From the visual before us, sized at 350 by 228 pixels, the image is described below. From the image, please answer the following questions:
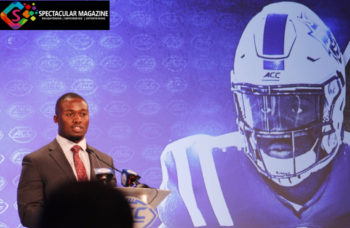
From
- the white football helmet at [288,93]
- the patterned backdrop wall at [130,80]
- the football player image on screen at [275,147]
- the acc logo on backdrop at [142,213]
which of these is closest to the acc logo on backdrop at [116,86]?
the patterned backdrop wall at [130,80]

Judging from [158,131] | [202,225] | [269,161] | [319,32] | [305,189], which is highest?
[319,32]

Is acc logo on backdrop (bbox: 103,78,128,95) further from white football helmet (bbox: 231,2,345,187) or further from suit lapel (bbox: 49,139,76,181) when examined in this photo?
suit lapel (bbox: 49,139,76,181)

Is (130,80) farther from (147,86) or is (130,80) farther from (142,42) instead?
(142,42)

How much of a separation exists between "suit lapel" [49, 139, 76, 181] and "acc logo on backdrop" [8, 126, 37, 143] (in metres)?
1.12

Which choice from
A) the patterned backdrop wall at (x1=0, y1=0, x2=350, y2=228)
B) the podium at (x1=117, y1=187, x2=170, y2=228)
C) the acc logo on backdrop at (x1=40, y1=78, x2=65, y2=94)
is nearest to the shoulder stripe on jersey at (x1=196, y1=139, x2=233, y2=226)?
the patterned backdrop wall at (x1=0, y1=0, x2=350, y2=228)

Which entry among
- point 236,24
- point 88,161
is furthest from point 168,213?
point 236,24

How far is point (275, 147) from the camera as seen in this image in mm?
3973

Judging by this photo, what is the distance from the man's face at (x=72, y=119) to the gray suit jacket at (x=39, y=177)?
104mm

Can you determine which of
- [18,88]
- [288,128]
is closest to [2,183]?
[18,88]

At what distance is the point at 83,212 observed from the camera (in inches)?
35.4

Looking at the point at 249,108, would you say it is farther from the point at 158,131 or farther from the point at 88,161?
the point at 88,161

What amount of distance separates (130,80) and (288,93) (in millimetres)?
1424

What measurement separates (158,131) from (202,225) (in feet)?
2.91

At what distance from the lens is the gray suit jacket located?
2.34 meters
